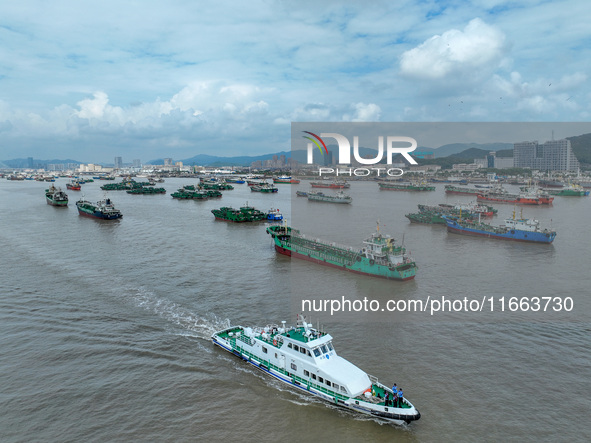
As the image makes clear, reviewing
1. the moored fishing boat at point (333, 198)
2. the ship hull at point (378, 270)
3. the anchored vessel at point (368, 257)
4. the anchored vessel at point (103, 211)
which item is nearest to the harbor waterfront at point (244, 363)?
the ship hull at point (378, 270)

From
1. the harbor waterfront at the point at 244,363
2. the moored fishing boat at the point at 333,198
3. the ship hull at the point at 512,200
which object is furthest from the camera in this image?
the moored fishing boat at the point at 333,198

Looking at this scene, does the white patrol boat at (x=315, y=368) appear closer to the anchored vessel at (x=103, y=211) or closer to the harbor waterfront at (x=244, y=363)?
the harbor waterfront at (x=244, y=363)

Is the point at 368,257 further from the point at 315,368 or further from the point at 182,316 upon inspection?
the point at 315,368

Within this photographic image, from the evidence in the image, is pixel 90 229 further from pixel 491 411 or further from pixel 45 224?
pixel 491 411

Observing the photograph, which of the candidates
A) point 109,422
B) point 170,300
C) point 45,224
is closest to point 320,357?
point 109,422

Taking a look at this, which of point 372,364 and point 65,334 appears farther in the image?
point 65,334

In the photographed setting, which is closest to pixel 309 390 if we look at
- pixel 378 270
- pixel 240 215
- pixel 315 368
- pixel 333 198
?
pixel 315 368

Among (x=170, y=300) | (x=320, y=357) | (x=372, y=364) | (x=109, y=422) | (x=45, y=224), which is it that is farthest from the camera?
(x=45, y=224)

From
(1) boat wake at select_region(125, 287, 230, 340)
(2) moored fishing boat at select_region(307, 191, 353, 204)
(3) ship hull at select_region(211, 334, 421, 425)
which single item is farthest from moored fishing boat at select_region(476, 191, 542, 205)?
(3) ship hull at select_region(211, 334, 421, 425)
